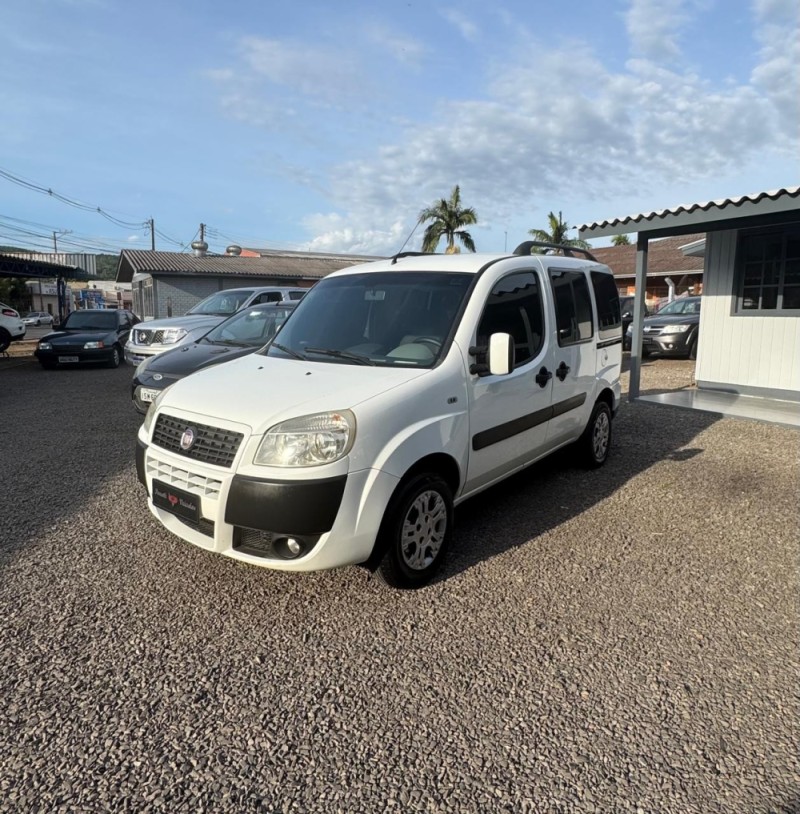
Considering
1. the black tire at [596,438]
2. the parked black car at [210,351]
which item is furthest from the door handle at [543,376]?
the parked black car at [210,351]

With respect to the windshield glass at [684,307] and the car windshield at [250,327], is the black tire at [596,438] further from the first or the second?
the windshield glass at [684,307]

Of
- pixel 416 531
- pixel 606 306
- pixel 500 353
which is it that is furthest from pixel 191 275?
pixel 416 531

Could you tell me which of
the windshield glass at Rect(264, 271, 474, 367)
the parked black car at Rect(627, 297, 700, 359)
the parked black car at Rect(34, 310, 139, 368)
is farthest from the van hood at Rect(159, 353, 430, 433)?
the parked black car at Rect(627, 297, 700, 359)

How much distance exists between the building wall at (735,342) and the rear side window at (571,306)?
5463mm

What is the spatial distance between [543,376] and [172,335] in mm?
7731

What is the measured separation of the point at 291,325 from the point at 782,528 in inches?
153

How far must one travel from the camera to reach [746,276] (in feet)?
31.4

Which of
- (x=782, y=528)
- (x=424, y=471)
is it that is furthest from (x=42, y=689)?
(x=782, y=528)

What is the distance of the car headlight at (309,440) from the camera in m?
3.00

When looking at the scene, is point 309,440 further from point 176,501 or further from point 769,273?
point 769,273

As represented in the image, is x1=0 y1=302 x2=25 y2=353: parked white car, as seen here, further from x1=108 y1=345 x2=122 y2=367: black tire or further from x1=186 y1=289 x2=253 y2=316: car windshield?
x1=186 y1=289 x2=253 y2=316: car windshield

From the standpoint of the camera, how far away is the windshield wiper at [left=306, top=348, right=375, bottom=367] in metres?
3.79

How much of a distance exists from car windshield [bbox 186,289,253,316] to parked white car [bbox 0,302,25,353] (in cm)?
788

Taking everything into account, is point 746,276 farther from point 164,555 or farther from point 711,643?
point 164,555
